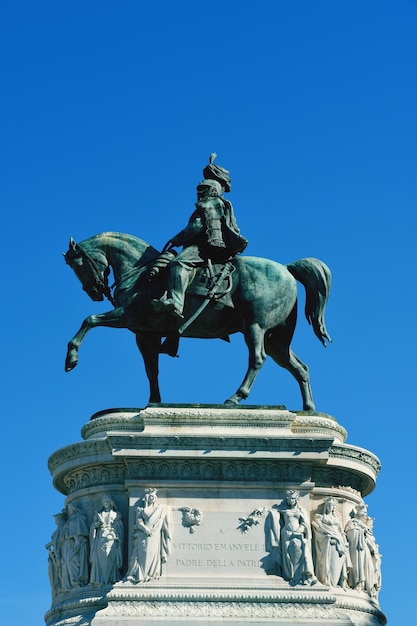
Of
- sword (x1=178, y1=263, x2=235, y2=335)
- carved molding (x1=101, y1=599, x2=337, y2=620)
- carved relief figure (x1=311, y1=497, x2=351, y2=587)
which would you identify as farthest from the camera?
sword (x1=178, y1=263, x2=235, y2=335)

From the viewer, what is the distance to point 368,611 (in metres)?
27.2

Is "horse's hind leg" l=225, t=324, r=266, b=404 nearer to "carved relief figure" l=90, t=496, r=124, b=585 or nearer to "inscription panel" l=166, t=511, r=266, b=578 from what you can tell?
"inscription panel" l=166, t=511, r=266, b=578

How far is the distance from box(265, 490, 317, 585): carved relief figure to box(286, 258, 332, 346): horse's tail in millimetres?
4666

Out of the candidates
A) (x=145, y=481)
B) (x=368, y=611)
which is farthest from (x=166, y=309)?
(x=368, y=611)

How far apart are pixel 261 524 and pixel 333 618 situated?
2268 millimetres

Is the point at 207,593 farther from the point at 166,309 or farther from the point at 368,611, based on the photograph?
the point at 166,309

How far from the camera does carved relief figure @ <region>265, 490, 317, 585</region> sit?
26047 millimetres

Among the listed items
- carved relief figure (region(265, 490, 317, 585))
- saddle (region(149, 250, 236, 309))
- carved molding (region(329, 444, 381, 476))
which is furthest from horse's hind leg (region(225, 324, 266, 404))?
carved relief figure (region(265, 490, 317, 585))

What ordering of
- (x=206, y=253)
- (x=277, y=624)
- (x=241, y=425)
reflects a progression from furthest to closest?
1. (x=206, y=253)
2. (x=241, y=425)
3. (x=277, y=624)

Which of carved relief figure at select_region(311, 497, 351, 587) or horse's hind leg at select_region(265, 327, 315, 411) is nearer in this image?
carved relief figure at select_region(311, 497, 351, 587)

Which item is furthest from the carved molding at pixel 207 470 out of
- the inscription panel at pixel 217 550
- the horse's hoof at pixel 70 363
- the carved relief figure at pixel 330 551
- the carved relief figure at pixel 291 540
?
the horse's hoof at pixel 70 363

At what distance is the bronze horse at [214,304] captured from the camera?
1133 inches

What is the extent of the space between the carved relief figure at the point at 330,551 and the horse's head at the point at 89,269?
675cm

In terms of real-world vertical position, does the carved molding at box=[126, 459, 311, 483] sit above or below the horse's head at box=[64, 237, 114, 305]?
below
